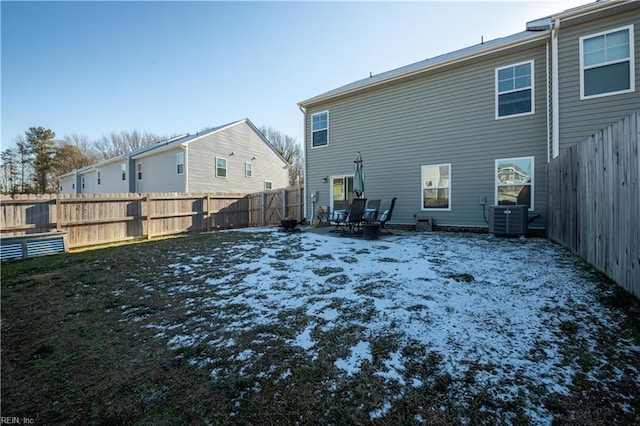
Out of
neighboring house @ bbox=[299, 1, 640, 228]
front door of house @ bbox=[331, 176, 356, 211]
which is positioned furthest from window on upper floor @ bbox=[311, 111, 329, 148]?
front door of house @ bbox=[331, 176, 356, 211]

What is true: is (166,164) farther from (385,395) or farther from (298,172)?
(385,395)

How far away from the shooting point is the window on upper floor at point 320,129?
36.6ft

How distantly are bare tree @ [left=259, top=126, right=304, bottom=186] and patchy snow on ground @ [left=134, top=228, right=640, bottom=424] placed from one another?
2504 cm

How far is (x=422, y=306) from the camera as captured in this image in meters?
2.90

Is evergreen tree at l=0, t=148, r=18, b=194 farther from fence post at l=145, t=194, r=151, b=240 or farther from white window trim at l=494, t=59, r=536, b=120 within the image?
white window trim at l=494, t=59, r=536, b=120

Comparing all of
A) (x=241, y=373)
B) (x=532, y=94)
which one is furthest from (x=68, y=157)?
(x=532, y=94)

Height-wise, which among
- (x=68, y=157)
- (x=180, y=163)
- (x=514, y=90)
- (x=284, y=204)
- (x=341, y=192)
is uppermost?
(x=68, y=157)

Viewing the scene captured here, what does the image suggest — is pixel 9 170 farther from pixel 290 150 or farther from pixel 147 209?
pixel 147 209

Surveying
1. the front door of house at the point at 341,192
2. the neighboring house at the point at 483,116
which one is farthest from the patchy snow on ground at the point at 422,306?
the front door of house at the point at 341,192

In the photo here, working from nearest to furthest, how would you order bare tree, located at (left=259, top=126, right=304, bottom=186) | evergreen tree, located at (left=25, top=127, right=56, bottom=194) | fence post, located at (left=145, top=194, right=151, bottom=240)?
1. fence post, located at (left=145, top=194, right=151, bottom=240)
2. evergreen tree, located at (left=25, top=127, right=56, bottom=194)
3. bare tree, located at (left=259, top=126, right=304, bottom=186)

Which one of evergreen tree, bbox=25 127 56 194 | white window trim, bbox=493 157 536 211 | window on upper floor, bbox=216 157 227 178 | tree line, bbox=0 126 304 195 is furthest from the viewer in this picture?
evergreen tree, bbox=25 127 56 194

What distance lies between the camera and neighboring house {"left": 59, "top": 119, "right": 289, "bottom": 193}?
15.3 m

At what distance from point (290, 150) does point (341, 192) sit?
2198cm

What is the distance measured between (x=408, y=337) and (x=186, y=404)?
1.70 meters
